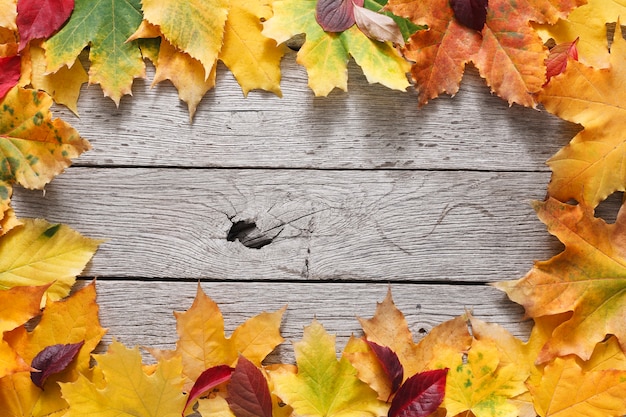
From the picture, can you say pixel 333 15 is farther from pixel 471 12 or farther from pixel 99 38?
pixel 99 38

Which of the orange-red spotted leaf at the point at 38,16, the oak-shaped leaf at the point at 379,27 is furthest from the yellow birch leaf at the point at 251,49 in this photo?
A: the orange-red spotted leaf at the point at 38,16

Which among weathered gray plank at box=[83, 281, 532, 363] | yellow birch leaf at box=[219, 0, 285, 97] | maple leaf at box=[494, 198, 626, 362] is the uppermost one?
yellow birch leaf at box=[219, 0, 285, 97]

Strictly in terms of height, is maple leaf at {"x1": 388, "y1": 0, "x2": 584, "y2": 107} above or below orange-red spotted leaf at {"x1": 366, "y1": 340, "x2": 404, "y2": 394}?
above

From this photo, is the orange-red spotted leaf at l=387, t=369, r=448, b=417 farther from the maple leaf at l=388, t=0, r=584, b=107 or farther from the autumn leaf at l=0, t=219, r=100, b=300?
the autumn leaf at l=0, t=219, r=100, b=300

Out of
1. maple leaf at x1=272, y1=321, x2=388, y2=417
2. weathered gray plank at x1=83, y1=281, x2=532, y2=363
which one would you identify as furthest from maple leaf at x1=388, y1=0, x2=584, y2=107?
maple leaf at x1=272, y1=321, x2=388, y2=417

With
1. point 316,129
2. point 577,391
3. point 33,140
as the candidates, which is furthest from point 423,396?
point 33,140

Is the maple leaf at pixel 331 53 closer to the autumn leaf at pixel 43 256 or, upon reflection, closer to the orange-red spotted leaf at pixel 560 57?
the orange-red spotted leaf at pixel 560 57

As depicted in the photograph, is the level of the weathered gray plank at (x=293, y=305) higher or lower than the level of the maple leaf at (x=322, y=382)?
higher
